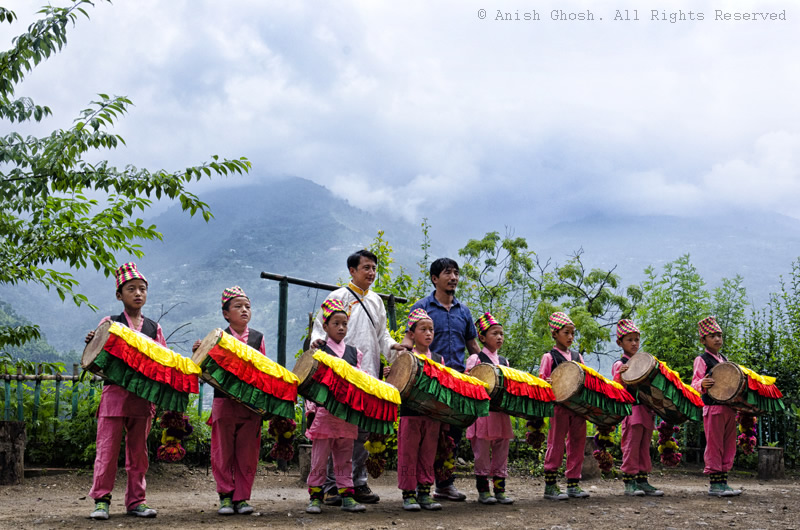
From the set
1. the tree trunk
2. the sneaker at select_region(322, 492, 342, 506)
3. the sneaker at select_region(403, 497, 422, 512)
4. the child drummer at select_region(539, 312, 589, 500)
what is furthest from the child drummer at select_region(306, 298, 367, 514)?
the tree trunk

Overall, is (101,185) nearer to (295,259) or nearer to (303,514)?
(303,514)

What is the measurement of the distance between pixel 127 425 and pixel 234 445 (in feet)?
2.58

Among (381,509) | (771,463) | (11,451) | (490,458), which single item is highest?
(490,458)

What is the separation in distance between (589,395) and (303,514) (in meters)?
2.70

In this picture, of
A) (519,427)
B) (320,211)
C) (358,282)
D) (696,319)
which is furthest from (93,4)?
(320,211)

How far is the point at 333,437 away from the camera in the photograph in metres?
5.57

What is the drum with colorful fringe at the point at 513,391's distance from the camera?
20.1 ft

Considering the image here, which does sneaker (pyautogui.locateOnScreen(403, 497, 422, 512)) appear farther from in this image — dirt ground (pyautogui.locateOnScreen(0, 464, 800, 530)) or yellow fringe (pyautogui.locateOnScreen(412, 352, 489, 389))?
yellow fringe (pyautogui.locateOnScreen(412, 352, 489, 389))

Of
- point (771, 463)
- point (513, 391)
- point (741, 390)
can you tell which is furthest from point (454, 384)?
point (771, 463)

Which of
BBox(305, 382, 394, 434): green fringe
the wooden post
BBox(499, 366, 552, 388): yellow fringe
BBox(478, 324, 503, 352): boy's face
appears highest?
BBox(478, 324, 503, 352): boy's face

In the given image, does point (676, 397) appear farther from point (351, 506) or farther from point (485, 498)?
point (351, 506)

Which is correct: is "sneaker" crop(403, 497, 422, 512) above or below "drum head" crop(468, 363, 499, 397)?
below

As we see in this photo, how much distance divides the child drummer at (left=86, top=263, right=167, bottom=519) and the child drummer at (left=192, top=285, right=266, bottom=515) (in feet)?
1.61

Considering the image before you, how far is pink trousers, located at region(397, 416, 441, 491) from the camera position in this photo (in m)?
5.98
